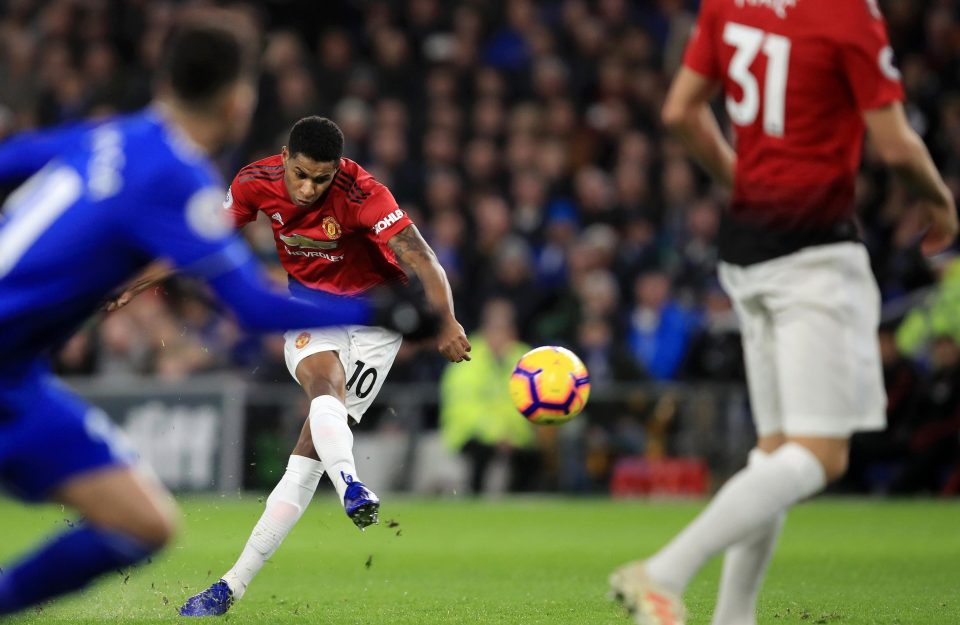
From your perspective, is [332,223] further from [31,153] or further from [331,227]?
[31,153]

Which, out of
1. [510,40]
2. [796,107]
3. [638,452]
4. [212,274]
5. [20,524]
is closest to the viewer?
[212,274]

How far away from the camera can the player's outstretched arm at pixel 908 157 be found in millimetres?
4871

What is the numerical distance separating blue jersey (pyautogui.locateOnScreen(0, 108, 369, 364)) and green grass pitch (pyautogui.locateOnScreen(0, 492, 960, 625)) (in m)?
1.50

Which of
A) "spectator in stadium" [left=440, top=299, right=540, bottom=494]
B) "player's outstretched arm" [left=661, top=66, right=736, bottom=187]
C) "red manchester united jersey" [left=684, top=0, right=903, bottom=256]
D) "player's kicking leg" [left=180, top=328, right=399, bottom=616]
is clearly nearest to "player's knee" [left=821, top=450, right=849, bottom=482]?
"red manchester united jersey" [left=684, top=0, right=903, bottom=256]

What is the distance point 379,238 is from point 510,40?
13.4m

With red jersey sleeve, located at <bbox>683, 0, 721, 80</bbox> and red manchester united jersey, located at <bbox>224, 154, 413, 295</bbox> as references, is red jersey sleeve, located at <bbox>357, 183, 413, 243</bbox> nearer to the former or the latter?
red manchester united jersey, located at <bbox>224, 154, 413, 295</bbox>

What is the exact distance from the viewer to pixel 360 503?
23.1 ft

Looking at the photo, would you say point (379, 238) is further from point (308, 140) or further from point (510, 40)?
point (510, 40)

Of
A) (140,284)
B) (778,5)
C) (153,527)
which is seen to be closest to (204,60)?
(153,527)

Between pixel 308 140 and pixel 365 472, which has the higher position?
pixel 308 140

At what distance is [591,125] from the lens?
19.7 metres

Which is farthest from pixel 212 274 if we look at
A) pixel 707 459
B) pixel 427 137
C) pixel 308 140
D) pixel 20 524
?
pixel 427 137

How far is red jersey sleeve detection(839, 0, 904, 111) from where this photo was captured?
488cm

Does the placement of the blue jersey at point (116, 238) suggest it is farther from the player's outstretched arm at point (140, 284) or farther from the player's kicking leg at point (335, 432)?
the player's kicking leg at point (335, 432)
